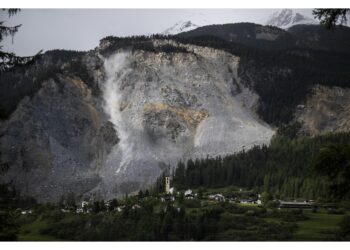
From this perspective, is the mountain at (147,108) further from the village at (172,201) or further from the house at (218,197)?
the house at (218,197)

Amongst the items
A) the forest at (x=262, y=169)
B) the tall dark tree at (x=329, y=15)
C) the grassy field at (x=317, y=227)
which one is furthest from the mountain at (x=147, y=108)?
the tall dark tree at (x=329, y=15)

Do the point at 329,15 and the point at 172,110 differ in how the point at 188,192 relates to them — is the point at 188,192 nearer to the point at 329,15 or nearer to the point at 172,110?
the point at 172,110

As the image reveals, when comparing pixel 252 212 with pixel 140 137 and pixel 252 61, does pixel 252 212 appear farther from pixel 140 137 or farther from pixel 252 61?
pixel 252 61

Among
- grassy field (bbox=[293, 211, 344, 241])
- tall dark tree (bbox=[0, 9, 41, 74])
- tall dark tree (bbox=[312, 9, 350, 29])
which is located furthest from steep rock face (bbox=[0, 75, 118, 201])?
tall dark tree (bbox=[312, 9, 350, 29])

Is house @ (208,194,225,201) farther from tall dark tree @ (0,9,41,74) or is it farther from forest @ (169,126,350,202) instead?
tall dark tree @ (0,9,41,74)

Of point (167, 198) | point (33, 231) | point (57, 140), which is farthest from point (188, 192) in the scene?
point (33, 231)

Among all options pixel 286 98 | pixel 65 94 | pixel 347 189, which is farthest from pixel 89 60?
pixel 347 189

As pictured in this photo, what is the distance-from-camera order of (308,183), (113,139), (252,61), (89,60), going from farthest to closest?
(252,61) < (89,60) < (113,139) < (308,183)
